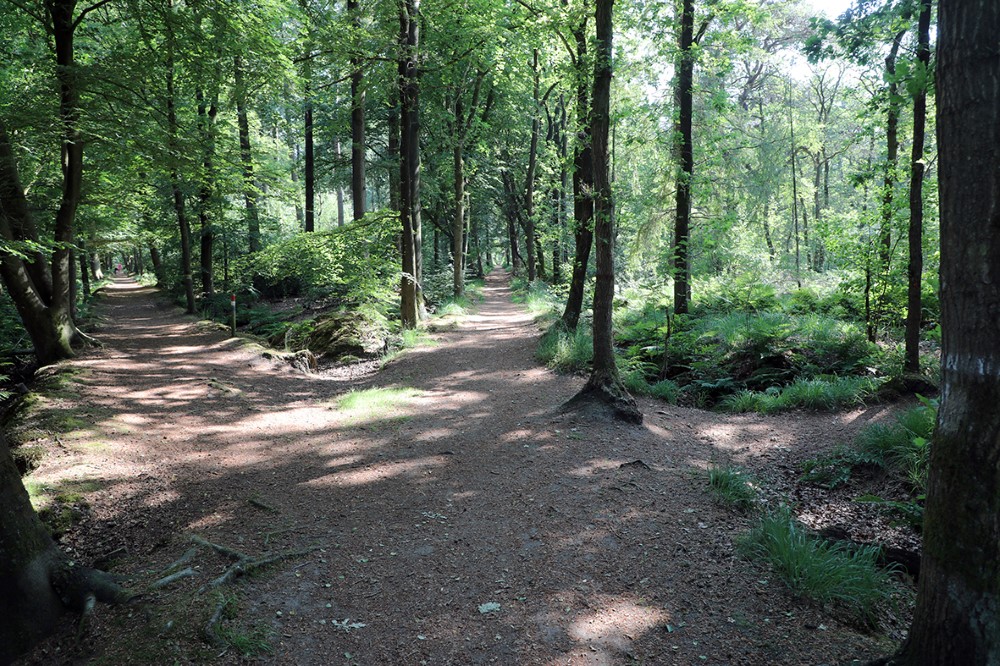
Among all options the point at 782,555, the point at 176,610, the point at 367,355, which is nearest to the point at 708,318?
the point at 367,355

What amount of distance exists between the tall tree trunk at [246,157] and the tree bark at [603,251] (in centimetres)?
600

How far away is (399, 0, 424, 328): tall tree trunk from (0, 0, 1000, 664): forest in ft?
0.29

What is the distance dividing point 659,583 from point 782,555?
0.90 m

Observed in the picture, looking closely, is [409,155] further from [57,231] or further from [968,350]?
[968,350]

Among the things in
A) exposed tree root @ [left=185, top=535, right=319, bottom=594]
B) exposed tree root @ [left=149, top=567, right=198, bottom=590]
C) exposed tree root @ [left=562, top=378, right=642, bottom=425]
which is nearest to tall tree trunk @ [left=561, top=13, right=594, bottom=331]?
exposed tree root @ [left=562, top=378, right=642, bottom=425]

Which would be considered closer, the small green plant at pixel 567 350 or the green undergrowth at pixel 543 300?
the small green plant at pixel 567 350

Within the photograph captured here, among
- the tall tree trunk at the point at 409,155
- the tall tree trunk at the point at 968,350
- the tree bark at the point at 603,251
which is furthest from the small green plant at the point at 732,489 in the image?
the tall tree trunk at the point at 409,155

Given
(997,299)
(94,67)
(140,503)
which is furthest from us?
(94,67)

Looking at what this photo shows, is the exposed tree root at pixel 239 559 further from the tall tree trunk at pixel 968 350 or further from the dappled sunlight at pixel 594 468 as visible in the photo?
the tall tree trunk at pixel 968 350

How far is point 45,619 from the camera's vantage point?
3.15 meters

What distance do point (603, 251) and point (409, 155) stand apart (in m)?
8.21

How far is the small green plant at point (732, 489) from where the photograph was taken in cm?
489

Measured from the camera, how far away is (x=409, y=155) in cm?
1368

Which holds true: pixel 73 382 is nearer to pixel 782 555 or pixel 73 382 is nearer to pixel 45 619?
pixel 45 619
